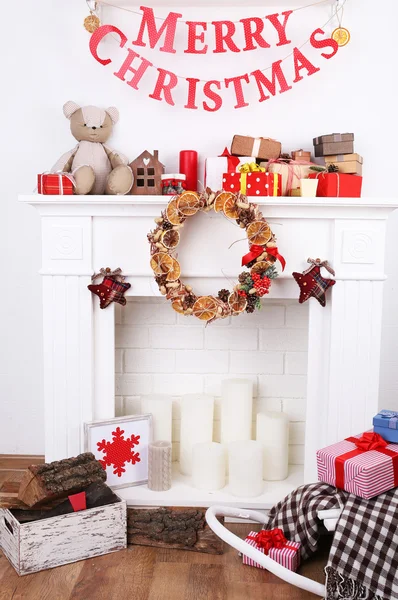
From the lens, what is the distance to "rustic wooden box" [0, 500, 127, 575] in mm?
1924

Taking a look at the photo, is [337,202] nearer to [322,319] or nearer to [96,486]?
[322,319]

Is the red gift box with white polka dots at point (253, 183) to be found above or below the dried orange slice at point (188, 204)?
above

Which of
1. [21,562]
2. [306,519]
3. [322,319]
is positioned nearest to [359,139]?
[322,319]

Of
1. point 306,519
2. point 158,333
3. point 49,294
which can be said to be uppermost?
point 49,294

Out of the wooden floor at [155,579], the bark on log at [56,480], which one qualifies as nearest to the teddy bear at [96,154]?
the bark on log at [56,480]

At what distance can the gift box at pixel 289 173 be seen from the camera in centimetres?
234

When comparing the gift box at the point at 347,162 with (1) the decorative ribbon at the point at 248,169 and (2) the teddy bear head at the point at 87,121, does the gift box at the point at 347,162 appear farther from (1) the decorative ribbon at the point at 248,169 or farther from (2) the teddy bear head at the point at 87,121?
(2) the teddy bear head at the point at 87,121

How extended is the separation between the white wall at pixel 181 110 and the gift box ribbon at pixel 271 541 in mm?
1085

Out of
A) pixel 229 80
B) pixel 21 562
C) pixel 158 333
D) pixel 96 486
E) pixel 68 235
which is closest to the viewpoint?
pixel 21 562

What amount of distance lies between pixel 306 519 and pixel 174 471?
744mm

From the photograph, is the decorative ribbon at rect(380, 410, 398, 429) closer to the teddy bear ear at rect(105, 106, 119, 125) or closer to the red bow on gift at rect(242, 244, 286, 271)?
the red bow on gift at rect(242, 244, 286, 271)

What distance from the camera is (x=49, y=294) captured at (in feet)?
7.59

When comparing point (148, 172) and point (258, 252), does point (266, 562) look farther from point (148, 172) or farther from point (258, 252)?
point (148, 172)

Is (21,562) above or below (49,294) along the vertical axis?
below
